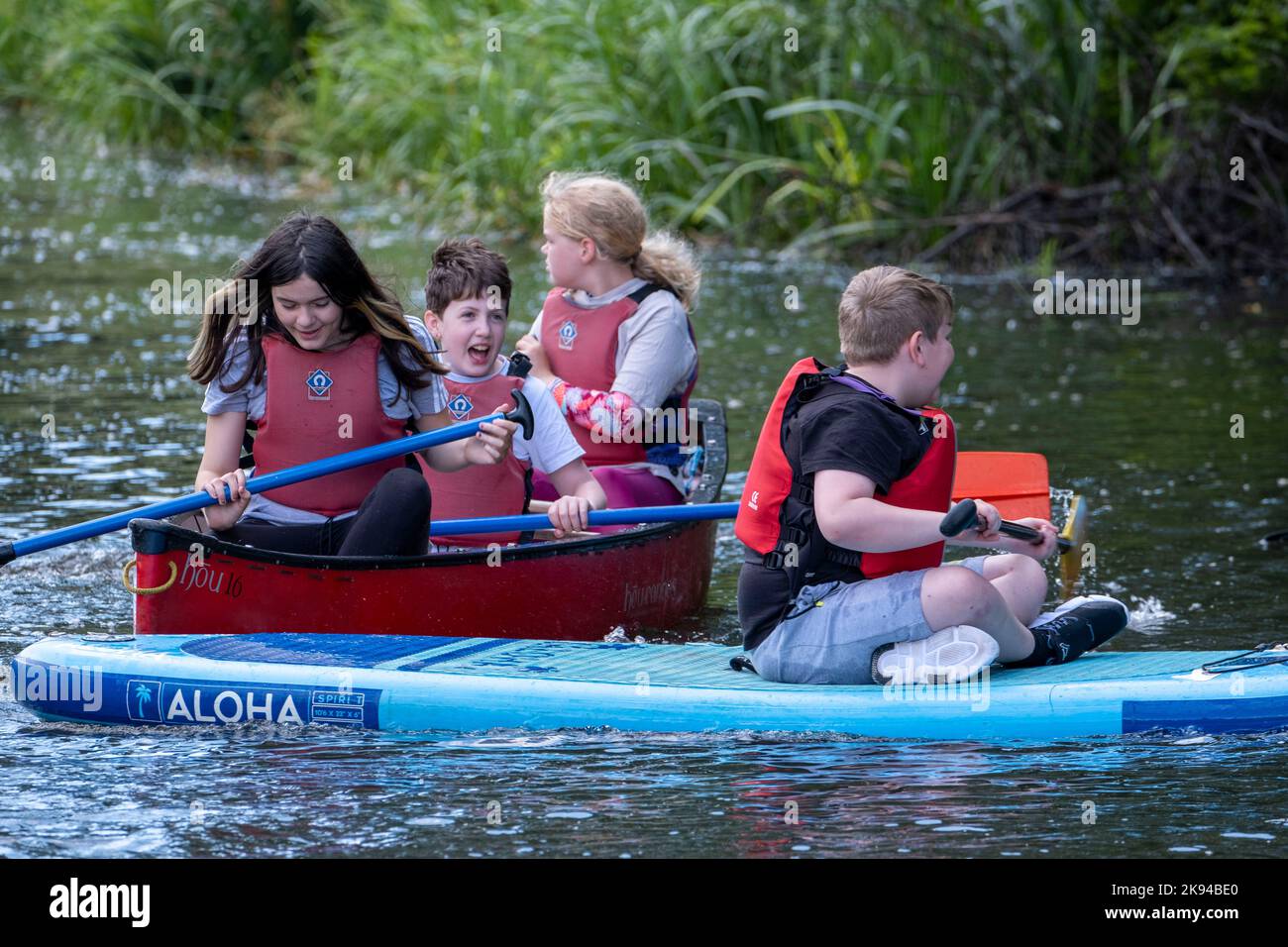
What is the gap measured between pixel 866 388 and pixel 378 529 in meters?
1.18

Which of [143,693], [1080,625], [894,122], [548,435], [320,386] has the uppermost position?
[894,122]

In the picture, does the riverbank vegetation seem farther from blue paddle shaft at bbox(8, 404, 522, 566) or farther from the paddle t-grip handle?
blue paddle shaft at bbox(8, 404, 522, 566)

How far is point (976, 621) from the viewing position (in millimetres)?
3676

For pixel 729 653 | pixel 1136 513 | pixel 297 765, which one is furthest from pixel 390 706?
pixel 1136 513

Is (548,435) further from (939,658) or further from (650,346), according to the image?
Answer: (939,658)

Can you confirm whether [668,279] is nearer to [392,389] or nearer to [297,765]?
[392,389]

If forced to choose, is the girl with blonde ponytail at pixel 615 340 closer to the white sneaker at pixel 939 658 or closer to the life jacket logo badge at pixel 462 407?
the life jacket logo badge at pixel 462 407

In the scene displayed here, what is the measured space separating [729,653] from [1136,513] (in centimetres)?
229

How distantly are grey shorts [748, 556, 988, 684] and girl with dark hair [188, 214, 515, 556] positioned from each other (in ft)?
2.76

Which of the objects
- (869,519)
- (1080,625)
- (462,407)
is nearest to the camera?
(869,519)

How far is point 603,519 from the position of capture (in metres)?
4.52

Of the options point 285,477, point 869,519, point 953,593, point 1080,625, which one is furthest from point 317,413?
point 1080,625

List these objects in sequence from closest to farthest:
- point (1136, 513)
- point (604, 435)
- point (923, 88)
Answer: point (604, 435) < point (1136, 513) < point (923, 88)
